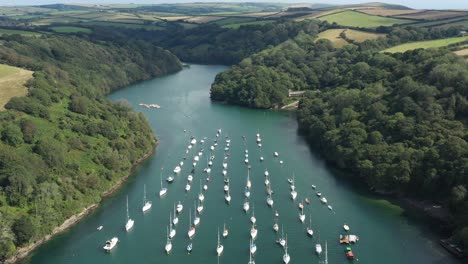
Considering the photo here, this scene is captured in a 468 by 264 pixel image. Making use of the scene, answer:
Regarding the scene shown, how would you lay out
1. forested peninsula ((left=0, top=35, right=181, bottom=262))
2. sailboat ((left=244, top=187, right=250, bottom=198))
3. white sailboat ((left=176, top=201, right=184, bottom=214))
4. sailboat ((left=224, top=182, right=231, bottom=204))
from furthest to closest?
sailboat ((left=244, top=187, right=250, bottom=198)), sailboat ((left=224, top=182, right=231, bottom=204)), white sailboat ((left=176, top=201, right=184, bottom=214)), forested peninsula ((left=0, top=35, right=181, bottom=262))

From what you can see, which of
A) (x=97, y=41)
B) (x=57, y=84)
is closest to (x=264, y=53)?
(x=97, y=41)

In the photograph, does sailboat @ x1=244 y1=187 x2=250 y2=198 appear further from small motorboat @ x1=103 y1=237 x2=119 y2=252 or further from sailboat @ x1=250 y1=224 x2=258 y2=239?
small motorboat @ x1=103 y1=237 x2=119 y2=252

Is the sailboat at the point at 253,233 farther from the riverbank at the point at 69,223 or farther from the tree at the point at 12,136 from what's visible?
the tree at the point at 12,136

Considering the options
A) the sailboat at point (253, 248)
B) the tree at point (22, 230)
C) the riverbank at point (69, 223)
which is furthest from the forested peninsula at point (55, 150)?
the sailboat at point (253, 248)

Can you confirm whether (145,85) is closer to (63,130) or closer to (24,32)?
(24,32)

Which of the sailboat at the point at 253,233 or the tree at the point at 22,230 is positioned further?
the sailboat at the point at 253,233

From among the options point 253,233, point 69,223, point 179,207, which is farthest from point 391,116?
point 69,223

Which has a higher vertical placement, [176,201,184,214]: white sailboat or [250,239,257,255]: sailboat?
[250,239,257,255]: sailboat

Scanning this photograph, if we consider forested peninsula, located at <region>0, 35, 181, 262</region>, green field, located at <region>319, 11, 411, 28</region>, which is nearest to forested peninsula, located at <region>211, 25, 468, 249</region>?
forested peninsula, located at <region>0, 35, 181, 262</region>
